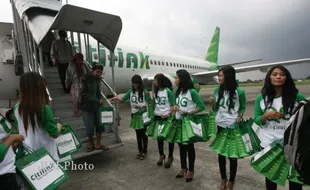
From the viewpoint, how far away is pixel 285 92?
98.2 inches

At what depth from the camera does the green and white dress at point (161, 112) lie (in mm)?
3764

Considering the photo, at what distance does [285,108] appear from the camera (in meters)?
2.41

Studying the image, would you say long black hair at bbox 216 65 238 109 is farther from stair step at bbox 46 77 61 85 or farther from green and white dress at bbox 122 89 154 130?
stair step at bbox 46 77 61 85

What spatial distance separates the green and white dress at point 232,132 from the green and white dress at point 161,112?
86 cm

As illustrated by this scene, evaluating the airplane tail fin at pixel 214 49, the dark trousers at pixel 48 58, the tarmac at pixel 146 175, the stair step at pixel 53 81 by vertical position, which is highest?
the airplane tail fin at pixel 214 49

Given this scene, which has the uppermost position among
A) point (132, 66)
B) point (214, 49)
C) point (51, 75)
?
point (214, 49)

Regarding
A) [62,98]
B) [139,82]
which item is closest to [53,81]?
[62,98]

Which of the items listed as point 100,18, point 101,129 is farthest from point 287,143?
point 100,18

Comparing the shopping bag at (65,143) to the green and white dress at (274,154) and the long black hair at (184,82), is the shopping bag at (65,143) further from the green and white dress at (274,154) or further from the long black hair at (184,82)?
the green and white dress at (274,154)

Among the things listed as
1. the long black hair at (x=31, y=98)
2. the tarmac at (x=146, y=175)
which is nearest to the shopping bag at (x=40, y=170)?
the long black hair at (x=31, y=98)

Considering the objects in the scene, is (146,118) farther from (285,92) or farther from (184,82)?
(285,92)

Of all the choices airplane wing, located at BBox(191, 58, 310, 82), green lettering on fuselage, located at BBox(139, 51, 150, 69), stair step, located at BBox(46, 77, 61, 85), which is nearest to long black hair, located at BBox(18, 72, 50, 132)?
stair step, located at BBox(46, 77, 61, 85)

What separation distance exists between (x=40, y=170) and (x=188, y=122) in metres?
2.04

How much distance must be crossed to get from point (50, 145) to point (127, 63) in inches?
341
